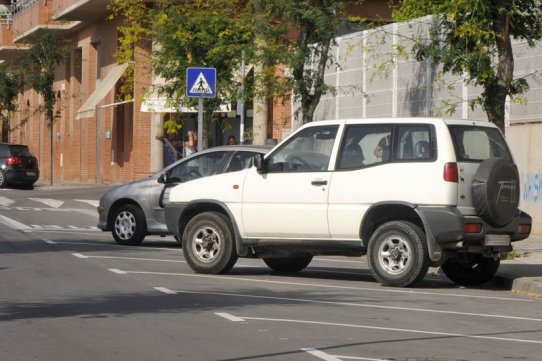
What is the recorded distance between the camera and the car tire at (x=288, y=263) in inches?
690

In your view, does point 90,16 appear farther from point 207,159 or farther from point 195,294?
point 195,294

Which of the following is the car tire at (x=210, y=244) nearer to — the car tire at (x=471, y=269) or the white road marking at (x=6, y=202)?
the car tire at (x=471, y=269)

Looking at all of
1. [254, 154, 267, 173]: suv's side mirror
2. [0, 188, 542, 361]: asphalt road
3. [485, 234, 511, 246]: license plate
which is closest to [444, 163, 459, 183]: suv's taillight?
[485, 234, 511, 246]: license plate

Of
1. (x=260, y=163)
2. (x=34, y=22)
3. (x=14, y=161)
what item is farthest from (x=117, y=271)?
(x=34, y=22)

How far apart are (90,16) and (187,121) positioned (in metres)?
6.66

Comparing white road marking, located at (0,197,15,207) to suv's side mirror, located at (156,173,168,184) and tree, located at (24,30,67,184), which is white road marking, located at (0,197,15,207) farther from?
tree, located at (24,30,67,184)

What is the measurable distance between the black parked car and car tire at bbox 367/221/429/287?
37318 millimetres

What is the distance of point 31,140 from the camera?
6888 centimetres

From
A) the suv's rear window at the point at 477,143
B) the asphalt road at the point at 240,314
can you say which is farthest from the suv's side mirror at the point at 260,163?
the suv's rear window at the point at 477,143

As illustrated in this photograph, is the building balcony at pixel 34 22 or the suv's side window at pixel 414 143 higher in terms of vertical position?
the building balcony at pixel 34 22

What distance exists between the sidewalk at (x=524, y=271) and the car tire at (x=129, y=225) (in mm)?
5978

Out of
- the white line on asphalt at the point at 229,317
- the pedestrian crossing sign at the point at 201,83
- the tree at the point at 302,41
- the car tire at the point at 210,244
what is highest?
the tree at the point at 302,41

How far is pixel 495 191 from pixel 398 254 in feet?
4.29

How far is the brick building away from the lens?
4578 cm
